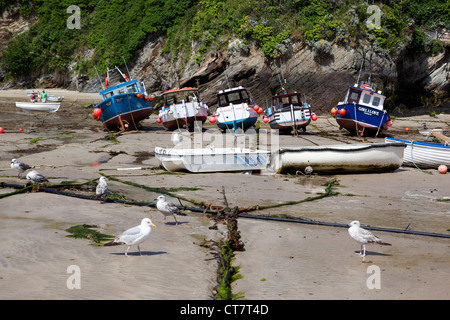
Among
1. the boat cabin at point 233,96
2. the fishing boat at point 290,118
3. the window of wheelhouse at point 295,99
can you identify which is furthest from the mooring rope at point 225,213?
the window of wheelhouse at point 295,99

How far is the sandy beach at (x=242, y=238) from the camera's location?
5301mm

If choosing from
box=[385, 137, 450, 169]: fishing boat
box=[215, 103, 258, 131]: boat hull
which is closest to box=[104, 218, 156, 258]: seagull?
box=[385, 137, 450, 169]: fishing boat

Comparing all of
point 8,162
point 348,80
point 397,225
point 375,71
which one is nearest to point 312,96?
point 348,80

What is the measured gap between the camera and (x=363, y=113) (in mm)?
21938

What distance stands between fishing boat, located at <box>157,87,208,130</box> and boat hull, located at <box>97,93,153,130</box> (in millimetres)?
1177

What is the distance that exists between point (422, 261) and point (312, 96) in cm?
2390

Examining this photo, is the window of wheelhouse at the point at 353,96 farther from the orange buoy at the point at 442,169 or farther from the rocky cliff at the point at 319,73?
the orange buoy at the point at 442,169

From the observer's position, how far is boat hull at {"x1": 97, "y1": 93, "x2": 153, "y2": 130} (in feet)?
78.2

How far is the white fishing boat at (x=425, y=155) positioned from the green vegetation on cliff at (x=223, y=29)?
15897 mm

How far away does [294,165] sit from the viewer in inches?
527

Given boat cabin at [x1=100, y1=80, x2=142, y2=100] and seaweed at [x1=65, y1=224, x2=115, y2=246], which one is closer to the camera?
seaweed at [x1=65, y1=224, x2=115, y2=246]

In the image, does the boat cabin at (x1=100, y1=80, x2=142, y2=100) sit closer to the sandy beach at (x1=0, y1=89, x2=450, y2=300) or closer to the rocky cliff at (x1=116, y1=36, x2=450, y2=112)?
the rocky cliff at (x1=116, y1=36, x2=450, y2=112)

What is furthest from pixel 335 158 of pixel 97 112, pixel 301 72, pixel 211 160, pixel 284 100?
pixel 301 72
